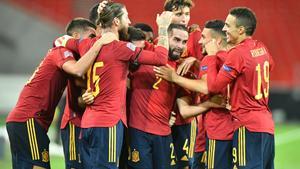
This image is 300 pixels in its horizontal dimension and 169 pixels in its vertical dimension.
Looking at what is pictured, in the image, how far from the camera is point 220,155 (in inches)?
283

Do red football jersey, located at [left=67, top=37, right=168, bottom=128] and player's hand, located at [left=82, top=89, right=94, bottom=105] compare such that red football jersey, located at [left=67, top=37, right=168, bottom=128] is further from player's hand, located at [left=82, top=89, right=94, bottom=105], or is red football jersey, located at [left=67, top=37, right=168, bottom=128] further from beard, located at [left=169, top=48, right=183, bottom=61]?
beard, located at [left=169, top=48, right=183, bottom=61]

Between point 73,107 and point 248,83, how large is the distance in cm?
193

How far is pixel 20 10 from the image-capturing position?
21.8 m

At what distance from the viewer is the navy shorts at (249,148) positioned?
6902mm

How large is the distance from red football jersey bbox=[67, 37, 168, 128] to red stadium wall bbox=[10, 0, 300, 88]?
14.1 metres

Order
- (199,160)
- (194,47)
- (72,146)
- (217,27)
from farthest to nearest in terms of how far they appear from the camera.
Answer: (194,47) < (199,160) < (72,146) < (217,27)

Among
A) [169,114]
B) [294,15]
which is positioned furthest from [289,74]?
[169,114]

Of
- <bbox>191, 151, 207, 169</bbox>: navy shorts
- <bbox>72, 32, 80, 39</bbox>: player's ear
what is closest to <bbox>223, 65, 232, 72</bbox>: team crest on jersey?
<bbox>191, 151, 207, 169</bbox>: navy shorts

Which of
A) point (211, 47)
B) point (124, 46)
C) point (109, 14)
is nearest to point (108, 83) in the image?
point (124, 46)

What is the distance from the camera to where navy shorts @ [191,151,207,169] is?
25.5 ft

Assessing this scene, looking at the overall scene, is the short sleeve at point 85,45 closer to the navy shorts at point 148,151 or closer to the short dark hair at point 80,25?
the short dark hair at point 80,25

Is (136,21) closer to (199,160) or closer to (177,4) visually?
(177,4)

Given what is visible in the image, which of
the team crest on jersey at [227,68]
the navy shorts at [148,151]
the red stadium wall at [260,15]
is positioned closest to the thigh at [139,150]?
the navy shorts at [148,151]

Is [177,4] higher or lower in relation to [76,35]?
higher
